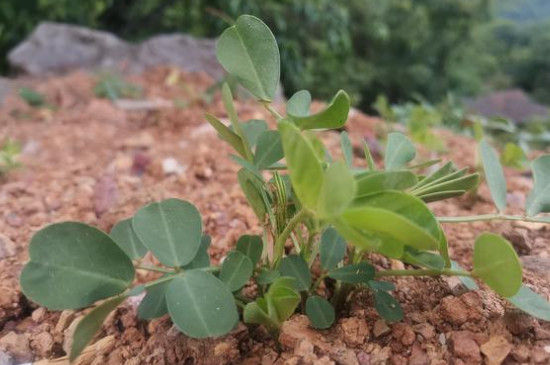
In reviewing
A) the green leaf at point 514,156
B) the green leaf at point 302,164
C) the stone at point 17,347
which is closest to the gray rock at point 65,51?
the green leaf at point 514,156

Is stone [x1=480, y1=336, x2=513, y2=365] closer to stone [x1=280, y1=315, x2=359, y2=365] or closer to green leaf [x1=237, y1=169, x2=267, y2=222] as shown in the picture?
stone [x1=280, y1=315, x2=359, y2=365]

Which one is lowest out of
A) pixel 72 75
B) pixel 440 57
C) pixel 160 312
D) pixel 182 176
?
pixel 440 57

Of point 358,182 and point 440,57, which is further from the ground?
point 358,182

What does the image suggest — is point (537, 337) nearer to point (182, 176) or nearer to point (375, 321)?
point (375, 321)

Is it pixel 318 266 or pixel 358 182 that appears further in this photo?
pixel 318 266

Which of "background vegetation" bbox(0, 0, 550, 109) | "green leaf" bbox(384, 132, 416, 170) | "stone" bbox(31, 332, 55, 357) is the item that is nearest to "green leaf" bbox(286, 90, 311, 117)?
"green leaf" bbox(384, 132, 416, 170)

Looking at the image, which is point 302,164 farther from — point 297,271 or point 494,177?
point 494,177

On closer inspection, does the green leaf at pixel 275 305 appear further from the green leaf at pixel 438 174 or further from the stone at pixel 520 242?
the stone at pixel 520 242

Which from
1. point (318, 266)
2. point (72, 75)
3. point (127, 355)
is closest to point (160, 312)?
point (127, 355)
